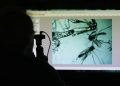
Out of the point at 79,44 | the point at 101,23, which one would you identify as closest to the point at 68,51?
the point at 79,44

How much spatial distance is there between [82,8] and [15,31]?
1.46 ft

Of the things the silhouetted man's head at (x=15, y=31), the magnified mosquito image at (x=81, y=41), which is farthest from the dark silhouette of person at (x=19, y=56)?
the magnified mosquito image at (x=81, y=41)

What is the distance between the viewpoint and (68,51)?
1.26 m

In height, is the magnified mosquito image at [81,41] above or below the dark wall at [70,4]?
below

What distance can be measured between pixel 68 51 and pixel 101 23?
0.15 m

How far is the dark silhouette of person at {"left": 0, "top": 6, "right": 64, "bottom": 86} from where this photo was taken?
2.70 ft

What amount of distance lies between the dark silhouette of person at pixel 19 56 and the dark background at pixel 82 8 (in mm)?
373

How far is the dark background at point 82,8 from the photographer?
4.12ft

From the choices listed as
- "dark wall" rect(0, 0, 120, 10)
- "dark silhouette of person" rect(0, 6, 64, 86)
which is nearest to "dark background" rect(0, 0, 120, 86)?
"dark wall" rect(0, 0, 120, 10)

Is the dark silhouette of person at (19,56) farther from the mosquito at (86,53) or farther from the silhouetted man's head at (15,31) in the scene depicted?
the mosquito at (86,53)

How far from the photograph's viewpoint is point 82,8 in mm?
1258

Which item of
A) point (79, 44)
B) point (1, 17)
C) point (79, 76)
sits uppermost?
point (1, 17)

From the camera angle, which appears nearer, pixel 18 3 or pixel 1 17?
pixel 1 17

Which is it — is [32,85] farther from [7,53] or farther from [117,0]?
[117,0]
